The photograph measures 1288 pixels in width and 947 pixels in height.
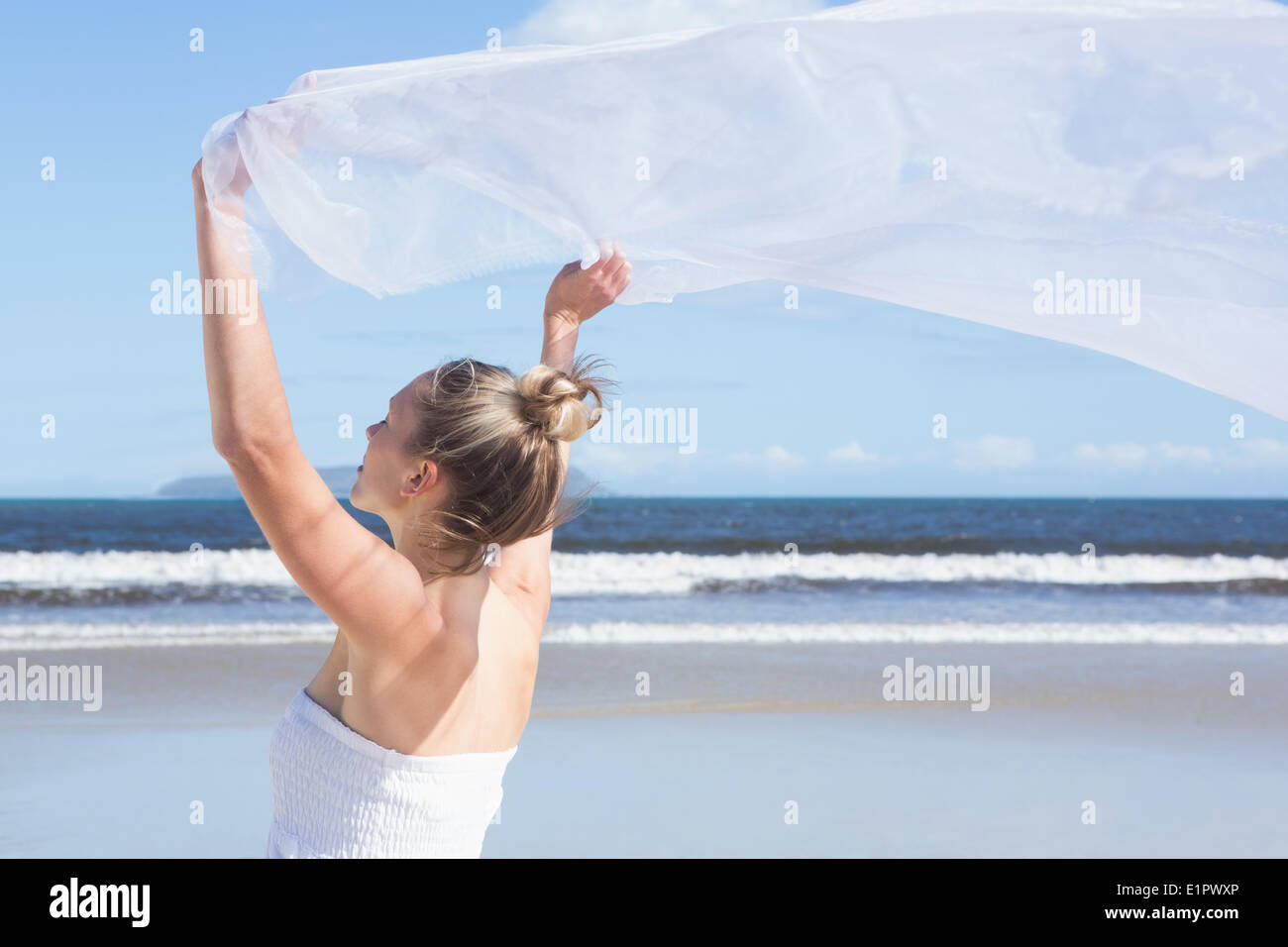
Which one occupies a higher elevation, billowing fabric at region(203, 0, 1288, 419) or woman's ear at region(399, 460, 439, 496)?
billowing fabric at region(203, 0, 1288, 419)

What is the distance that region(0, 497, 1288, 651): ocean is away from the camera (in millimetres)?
12070

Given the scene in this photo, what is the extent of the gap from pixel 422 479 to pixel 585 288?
0.74m

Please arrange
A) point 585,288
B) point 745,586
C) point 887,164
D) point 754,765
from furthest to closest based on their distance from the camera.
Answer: point 745,586, point 754,765, point 585,288, point 887,164

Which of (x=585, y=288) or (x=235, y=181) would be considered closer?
(x=235, y=181)

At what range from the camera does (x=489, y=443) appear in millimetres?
1941

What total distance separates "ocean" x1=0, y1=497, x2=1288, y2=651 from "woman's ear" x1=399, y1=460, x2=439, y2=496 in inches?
360

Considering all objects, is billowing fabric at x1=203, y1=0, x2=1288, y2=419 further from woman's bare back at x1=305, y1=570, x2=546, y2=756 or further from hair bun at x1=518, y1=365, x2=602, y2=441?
woman's bare back at x1=305, y1=570, x2=546, y2=756

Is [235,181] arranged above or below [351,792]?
above

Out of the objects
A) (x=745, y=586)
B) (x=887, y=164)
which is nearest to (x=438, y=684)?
(x=887, y=164)

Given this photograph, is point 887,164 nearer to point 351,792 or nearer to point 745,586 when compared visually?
point 351,792

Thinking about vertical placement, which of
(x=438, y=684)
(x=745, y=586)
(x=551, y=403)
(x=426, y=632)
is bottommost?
(x=745, y=586)

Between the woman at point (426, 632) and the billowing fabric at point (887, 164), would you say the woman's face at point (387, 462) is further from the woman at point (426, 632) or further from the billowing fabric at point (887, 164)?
the billowing fabric at point (887, 164)

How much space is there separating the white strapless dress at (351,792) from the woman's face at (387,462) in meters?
0.36

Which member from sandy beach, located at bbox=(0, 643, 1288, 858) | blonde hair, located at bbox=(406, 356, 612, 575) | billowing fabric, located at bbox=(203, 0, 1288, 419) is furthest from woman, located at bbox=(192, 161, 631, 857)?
sandy beach, located at bbox=(0, 643, 1288, 858)
